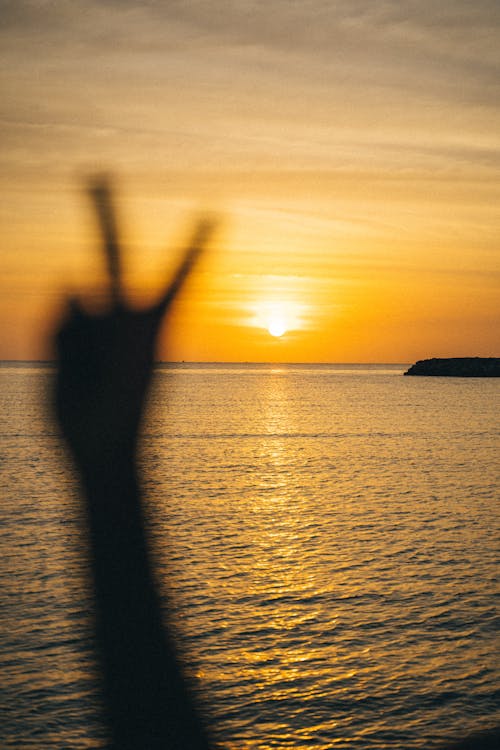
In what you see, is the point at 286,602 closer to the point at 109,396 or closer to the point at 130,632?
the point at 130,632

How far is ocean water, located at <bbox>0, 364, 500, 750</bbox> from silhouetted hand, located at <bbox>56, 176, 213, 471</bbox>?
0.08 meters

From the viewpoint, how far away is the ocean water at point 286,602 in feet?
32.1

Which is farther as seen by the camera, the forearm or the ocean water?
the ocean water

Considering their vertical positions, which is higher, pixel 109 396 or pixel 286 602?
→ pixel 109 396

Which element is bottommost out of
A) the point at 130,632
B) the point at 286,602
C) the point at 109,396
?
the point at 286,602

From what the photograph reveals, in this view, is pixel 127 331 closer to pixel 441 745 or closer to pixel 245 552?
pixel 441 745

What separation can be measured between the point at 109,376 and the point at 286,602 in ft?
45.2

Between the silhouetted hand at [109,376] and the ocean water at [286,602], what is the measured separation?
0.28 ft

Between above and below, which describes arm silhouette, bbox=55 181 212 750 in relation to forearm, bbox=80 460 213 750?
above

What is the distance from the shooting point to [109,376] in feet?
8.78

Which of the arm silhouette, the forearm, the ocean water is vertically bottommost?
the ocean water

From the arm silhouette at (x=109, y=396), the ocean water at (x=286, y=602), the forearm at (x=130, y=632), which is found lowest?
the ocean water at (x=286, y=602)

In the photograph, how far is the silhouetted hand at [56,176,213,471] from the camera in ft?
8.48

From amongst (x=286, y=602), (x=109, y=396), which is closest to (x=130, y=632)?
(x=286, y=602)
